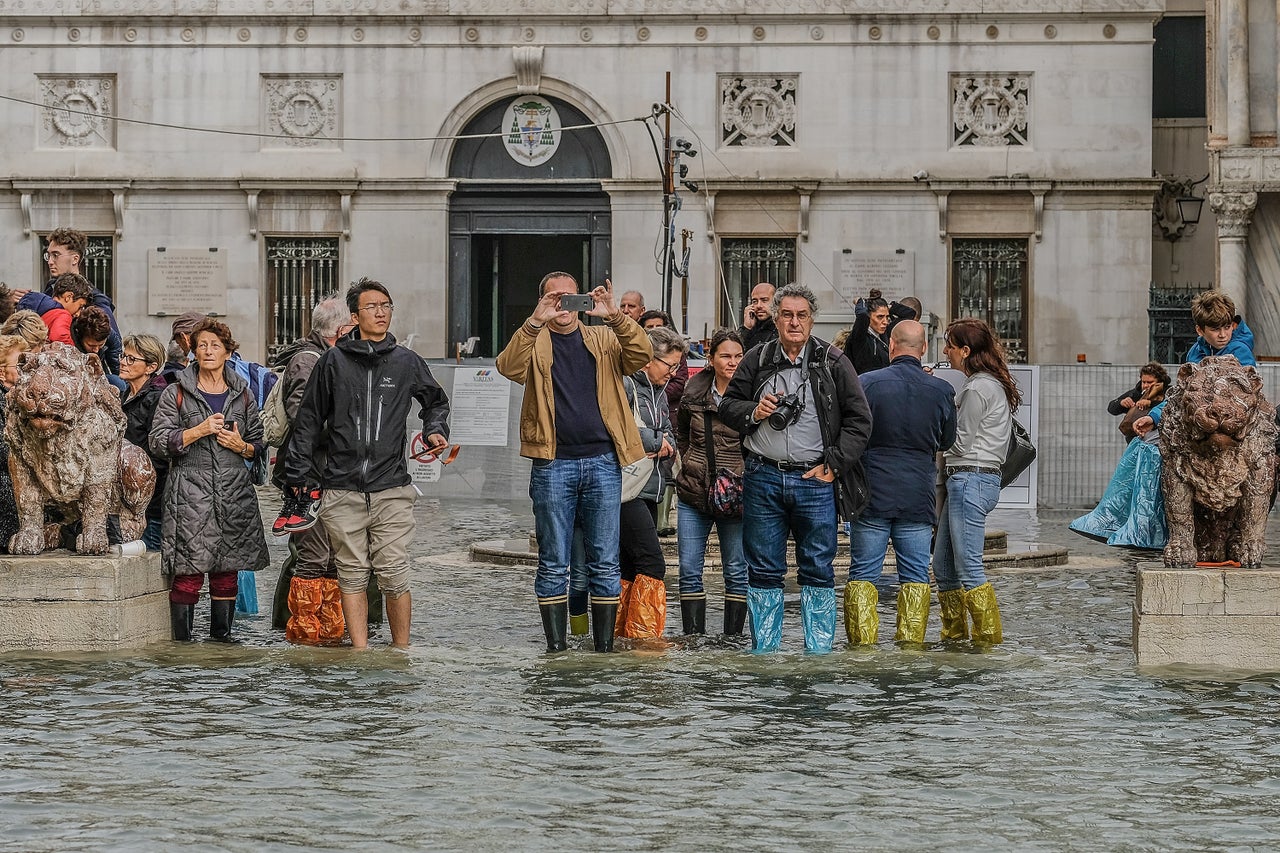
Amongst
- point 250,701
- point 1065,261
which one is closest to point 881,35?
point 1065,261

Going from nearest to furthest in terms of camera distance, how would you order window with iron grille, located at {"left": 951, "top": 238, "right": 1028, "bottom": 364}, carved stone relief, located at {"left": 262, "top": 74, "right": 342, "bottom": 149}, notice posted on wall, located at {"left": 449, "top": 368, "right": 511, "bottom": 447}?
notice posted on wall, located at {"left": 449, "top": 368, "right": 511, "bottom": 447} < window with iron grille, located at {"left": 951, "top": 238, "right": 1028, "bottom": 364} < carved stone relief, located at {"left": 262, "top": 74, "right": 342, "bottom": 149}

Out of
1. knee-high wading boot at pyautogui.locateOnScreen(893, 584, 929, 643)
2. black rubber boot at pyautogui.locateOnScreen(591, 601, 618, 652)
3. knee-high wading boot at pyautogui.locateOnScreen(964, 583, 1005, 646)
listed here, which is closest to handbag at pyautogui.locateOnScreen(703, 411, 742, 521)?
black rubber boot at pyautogui.locateOnScreen(591, 601, 618, 652)

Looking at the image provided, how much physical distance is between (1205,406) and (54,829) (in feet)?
19.4

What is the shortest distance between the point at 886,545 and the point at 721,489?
961mm

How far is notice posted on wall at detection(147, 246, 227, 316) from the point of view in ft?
100

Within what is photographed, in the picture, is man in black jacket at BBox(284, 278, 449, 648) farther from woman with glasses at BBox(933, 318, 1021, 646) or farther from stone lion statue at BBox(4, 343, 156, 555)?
woman with glasses at BBox(933, 318, 1021, 646)

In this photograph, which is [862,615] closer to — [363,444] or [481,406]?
[363,444]

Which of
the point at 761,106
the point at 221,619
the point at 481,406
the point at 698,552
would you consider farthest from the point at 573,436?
the point at 761,106

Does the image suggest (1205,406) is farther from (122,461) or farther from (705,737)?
(122,461)

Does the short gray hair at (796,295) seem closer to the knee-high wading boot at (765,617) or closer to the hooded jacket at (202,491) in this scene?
the knee-high wading boot at (765,617)

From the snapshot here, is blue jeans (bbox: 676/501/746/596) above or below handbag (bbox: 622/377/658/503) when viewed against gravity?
below

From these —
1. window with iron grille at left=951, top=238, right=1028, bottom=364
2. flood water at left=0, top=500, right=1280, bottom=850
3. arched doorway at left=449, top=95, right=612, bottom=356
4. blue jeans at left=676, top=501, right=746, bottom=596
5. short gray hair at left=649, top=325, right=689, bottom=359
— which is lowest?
flood water at left=0, top=500, right=1280, bottom=850

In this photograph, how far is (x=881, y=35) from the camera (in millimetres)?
30031

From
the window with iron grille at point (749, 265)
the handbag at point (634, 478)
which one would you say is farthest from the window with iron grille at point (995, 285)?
the handbag at point (634, 478)
